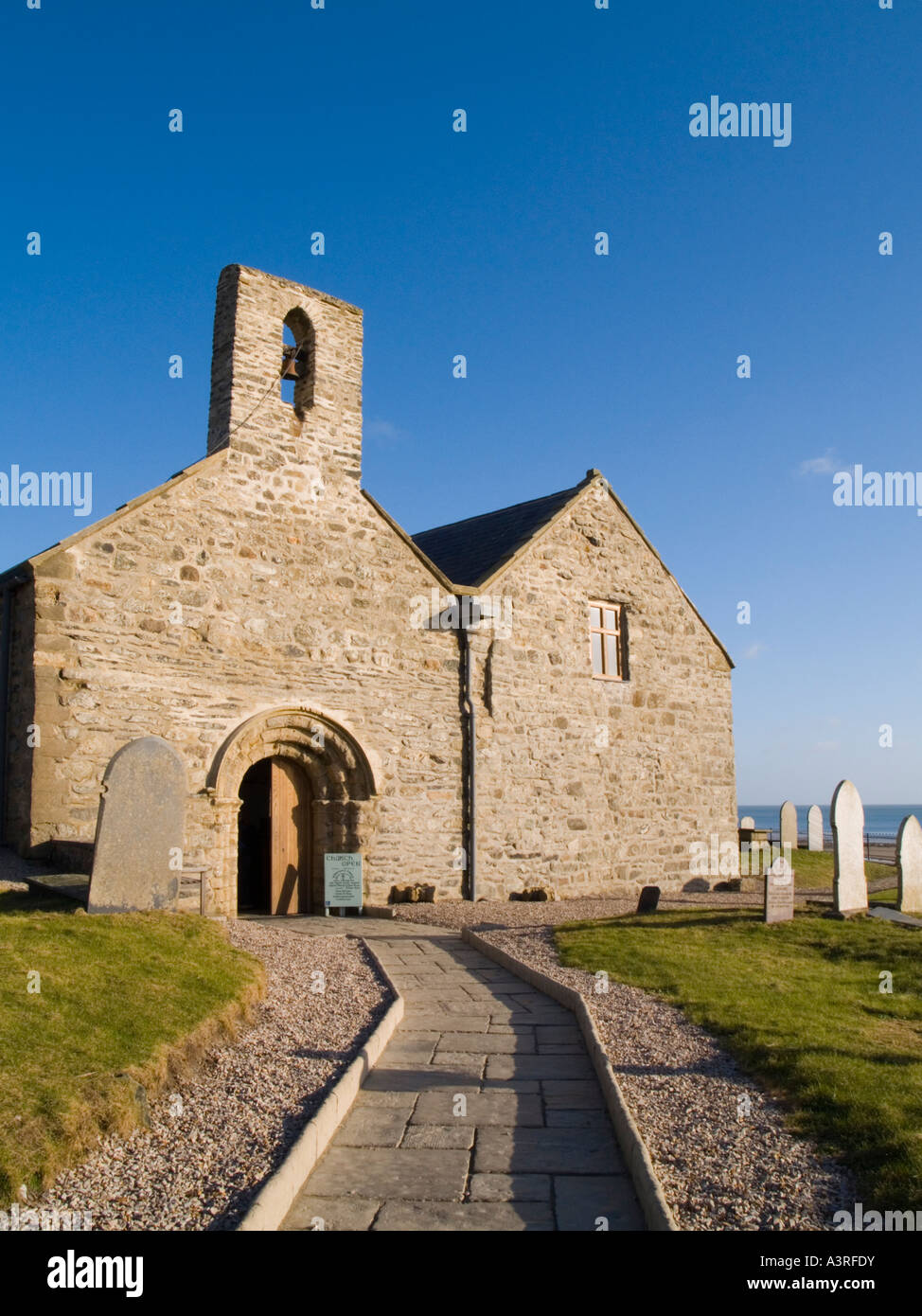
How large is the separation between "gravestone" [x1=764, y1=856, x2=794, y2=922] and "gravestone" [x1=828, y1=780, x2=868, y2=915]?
2.17 ft

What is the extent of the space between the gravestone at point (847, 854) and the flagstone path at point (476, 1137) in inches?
243

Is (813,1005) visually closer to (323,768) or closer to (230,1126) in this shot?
(230,1126)

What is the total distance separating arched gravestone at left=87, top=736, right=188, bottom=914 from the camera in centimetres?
919

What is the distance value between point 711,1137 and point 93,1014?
150 inches

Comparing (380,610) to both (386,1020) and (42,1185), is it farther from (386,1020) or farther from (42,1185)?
(42,1185)

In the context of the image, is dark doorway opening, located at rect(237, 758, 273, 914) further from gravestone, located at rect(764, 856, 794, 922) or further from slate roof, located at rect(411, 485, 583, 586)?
gravestone, located at rect(764, 856, 794, 922)

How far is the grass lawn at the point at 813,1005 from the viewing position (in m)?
5.07

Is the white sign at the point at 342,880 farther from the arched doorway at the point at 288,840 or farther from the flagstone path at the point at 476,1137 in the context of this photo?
the flagstone path at the point at 476,1137

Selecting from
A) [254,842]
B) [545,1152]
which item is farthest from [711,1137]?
[254,842]

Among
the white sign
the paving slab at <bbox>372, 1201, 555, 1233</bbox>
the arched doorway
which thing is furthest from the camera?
the arched doorway

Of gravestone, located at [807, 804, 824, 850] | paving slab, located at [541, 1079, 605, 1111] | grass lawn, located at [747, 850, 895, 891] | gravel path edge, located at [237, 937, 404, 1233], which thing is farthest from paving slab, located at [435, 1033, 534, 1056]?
gravestone, located at [807, 804, 824, 850]

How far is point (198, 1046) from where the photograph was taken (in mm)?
6219

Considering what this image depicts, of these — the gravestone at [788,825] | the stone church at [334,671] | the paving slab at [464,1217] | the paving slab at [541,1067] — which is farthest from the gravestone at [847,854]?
the gravestone at [788,825]

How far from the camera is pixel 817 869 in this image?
2205 centimetres
